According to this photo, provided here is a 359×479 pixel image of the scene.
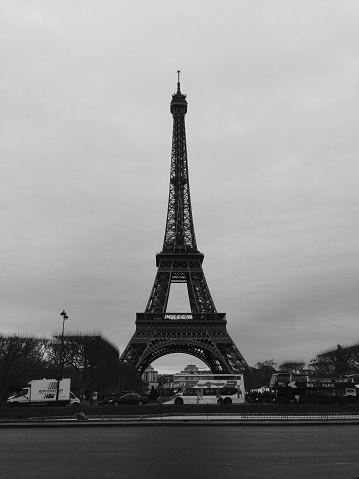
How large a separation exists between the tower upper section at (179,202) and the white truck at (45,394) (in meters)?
42.8

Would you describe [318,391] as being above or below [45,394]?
above

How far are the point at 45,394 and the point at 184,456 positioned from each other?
41156mm

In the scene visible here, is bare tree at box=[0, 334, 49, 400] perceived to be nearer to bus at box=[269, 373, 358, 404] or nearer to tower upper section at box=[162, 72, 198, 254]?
tower upper section at box=[162, 72, 198, 254]

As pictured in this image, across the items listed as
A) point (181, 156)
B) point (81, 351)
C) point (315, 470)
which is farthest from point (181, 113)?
point (315, 470)

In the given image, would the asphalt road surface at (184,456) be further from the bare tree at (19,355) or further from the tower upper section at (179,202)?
the tower upper section at (179,202)

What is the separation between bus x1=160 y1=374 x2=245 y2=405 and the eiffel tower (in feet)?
68.0

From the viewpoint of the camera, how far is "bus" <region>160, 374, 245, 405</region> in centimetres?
5903

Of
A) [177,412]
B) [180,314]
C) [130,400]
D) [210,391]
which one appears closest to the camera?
[177,412]

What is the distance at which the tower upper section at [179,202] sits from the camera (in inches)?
3797

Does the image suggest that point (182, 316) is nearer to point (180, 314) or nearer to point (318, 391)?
point (180, 314)

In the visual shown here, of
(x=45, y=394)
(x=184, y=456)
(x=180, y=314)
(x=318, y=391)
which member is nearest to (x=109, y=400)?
(x=45, y=394)

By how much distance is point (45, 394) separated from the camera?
53.8 m

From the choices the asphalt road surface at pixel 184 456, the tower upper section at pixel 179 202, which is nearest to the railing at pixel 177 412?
the asphalt road surface at pixel 184 456

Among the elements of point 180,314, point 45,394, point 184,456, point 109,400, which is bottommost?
point 184,456
